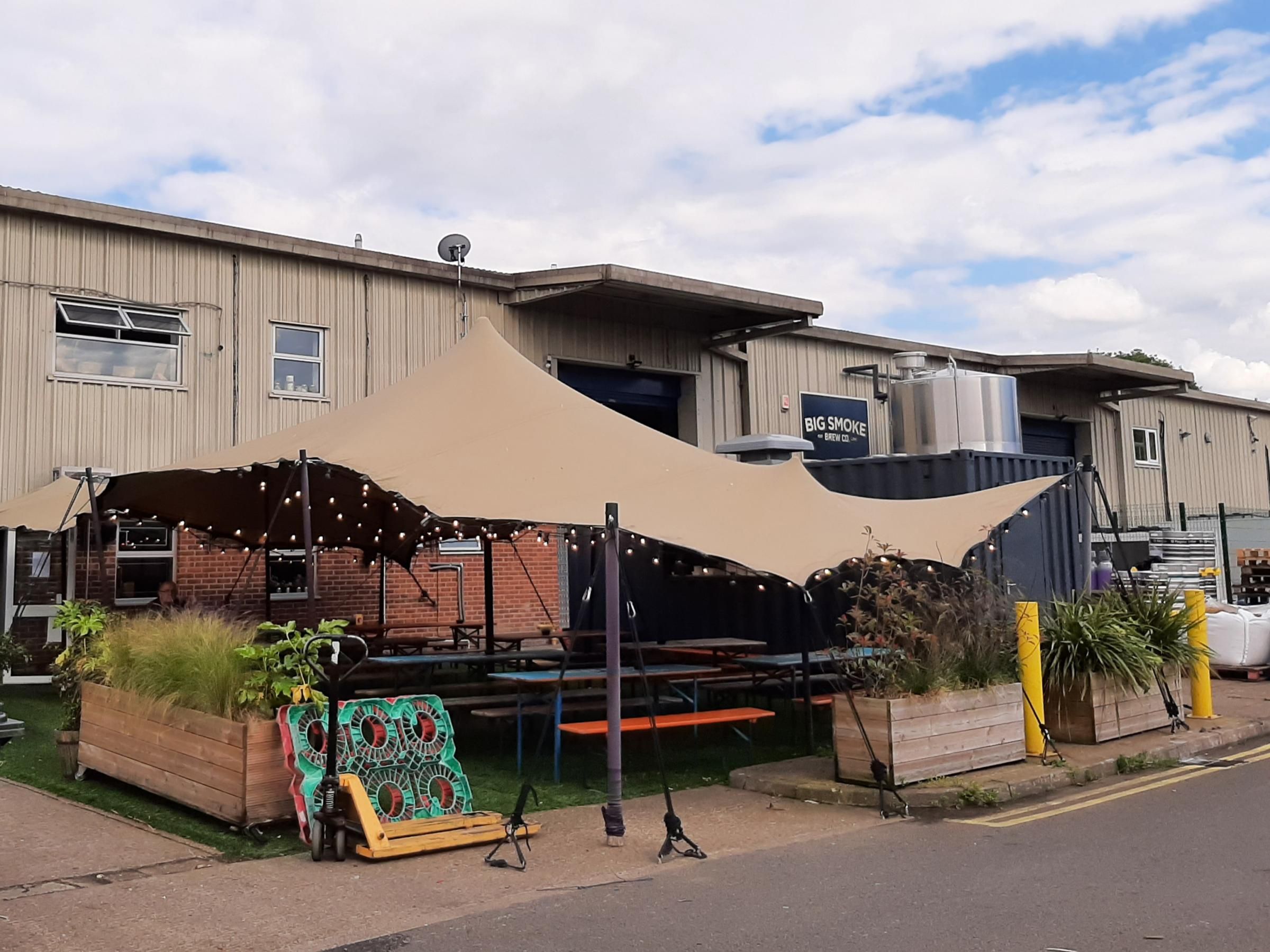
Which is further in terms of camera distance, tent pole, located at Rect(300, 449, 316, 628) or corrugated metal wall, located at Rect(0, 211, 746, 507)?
corrugated metal wall, located at Rect(0, 211, 746, 507)

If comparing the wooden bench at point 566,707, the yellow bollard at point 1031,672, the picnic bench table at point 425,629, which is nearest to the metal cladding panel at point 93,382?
the picnic bench table at point 425,629

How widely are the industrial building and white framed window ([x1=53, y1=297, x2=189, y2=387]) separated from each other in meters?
0.02

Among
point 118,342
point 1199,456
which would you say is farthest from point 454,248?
point 1199,456

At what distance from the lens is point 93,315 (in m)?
15.2

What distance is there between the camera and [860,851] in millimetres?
6914

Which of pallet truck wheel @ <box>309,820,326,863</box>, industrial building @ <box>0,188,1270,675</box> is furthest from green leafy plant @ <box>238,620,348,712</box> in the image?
industrial building @ <box>0,188,1270,675</box>

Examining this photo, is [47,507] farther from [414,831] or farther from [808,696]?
[808,696]

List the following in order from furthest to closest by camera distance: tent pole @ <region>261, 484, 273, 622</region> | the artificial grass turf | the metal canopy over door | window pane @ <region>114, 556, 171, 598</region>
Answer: the metal canopy over door < window pane @ <region>114, 556, 171, 598</region> < tent pole @ <region>261, 484, 273, 622</region> < the artificial grass turf

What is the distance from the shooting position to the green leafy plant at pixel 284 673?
720cm

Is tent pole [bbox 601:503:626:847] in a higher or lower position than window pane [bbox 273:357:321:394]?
lower

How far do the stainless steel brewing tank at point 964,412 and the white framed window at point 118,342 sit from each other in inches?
414

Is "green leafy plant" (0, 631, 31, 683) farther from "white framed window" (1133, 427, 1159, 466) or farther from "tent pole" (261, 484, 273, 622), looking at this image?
"white framed window" (1133, 427, 1159, 466)

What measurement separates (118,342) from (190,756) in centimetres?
941

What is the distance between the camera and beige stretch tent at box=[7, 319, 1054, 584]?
8.95m
